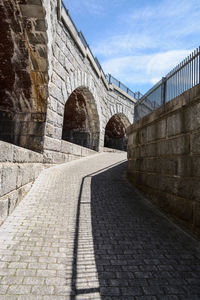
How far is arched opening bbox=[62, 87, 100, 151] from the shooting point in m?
12.4

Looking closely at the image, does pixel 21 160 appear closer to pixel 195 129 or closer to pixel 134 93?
pixel 195 129

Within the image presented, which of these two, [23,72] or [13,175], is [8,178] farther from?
[23,72]

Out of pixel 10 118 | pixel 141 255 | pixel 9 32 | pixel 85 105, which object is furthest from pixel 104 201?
pixel 85 105

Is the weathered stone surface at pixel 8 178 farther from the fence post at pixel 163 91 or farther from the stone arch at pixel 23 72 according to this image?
the fence post at pixel 163 91

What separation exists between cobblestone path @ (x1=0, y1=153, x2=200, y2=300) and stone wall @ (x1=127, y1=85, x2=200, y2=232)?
36 centimetres

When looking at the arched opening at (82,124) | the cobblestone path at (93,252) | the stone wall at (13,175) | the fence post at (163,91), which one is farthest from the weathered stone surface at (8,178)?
the arched opening at (82,124)

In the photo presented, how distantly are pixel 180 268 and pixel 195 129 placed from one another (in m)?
1.94

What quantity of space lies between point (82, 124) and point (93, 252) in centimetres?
1097

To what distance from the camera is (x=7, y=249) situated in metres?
2.53

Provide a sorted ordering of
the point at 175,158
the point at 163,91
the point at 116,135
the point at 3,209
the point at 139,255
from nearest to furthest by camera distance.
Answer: the point at 139,255 → the point at 3,209 → the point at 175,158 → the point at 163,91 → the point at 116,135

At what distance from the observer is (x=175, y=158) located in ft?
11.7

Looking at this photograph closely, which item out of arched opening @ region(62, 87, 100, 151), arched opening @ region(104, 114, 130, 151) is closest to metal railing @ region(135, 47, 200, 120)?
arched opening @ region(62, 87, 100, 151)

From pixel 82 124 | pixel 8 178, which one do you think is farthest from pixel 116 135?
pixel 8 178

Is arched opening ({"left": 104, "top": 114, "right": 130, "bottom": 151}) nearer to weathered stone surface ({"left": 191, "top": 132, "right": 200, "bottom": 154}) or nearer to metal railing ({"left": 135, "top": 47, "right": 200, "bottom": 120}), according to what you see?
metal railing ({"left": 135, "top": 47, "right": 200, "bottom": 120})
